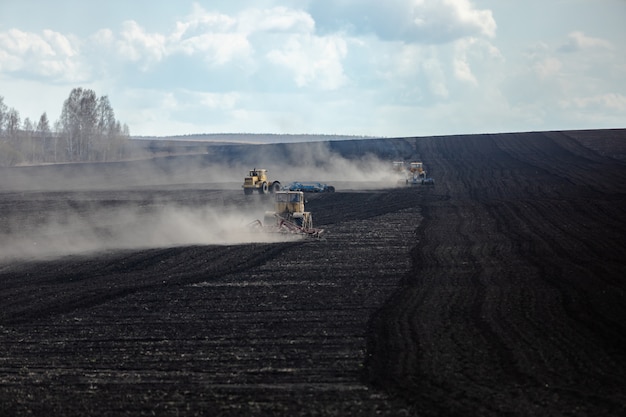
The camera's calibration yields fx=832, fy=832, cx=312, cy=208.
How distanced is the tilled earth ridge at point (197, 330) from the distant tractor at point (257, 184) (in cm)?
2635

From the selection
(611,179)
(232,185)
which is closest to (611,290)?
(611,179)

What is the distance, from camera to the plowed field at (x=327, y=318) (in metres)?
14.4

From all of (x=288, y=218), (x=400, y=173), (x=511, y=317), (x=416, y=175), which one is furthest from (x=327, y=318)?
(x=400, y=173)

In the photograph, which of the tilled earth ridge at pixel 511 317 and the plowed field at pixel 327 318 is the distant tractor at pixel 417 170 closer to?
the tilled earth ridge at pixel 511 317

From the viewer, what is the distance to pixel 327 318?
20250 mm

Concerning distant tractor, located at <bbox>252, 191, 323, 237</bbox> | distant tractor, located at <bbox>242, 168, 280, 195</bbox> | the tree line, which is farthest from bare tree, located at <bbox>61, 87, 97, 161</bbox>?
distant tractor, located at <bbox>252, 191, 323, 237</bbox>

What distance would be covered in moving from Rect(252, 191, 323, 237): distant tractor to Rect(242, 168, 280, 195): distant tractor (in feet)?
72.3

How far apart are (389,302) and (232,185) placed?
53727 millimetres

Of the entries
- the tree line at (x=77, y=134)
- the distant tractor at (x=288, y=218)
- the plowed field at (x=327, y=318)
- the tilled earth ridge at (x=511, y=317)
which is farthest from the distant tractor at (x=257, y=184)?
the tree line at (x=77, y=134)

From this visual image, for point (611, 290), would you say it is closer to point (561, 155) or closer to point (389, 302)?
point (389, 302)

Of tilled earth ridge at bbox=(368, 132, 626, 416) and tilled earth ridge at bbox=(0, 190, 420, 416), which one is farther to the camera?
tilled earth ridge at bbox=(368, 132, 626, 416)

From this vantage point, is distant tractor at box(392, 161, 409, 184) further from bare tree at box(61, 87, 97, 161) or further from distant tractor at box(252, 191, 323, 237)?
bare tree at box(61, 87, 97, 161)

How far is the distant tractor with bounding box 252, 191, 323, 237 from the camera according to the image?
36.6m

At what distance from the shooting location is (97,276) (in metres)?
27.3
